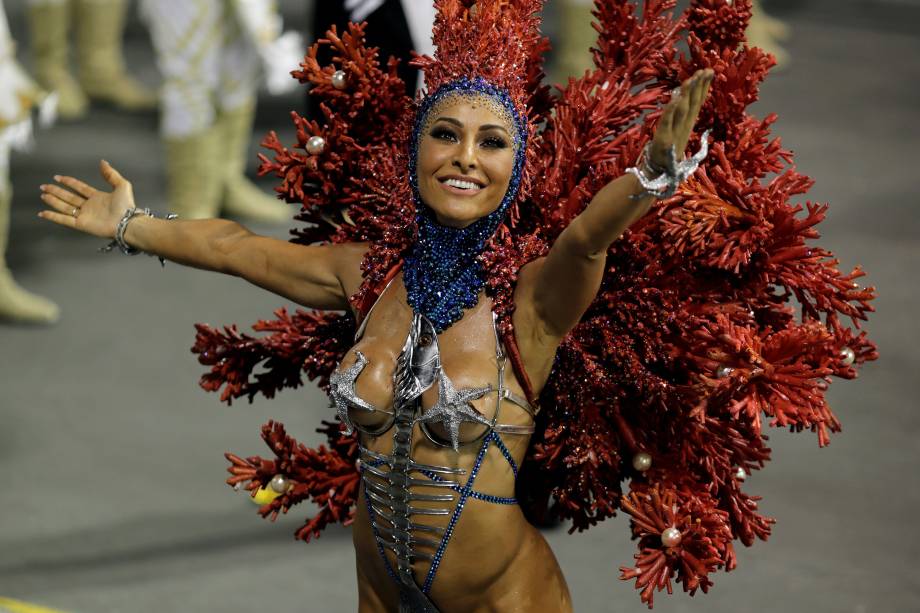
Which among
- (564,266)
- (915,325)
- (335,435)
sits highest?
(564,266)

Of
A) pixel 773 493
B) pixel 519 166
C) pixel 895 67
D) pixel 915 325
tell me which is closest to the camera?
pixel 519 166

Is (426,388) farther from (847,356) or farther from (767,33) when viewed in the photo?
(767,33)

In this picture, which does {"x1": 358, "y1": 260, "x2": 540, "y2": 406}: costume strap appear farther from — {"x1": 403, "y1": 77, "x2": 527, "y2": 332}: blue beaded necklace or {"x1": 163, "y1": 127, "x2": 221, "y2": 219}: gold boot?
{"x1": 163, "y1": 127, "x2": 221, "y2": 219}: gold boot

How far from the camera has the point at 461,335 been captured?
2170 mm

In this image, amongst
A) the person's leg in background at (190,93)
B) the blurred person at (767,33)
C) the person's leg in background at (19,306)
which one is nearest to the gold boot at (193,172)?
the person's leg in background at (190,93)

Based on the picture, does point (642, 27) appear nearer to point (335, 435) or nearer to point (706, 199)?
point (706, 199)

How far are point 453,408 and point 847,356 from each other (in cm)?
68

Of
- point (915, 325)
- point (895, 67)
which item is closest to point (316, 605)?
point (915, 325)

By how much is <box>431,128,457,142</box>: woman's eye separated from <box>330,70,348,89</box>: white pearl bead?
31 centimetres

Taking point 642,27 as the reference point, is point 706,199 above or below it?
below

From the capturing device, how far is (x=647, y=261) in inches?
88.0

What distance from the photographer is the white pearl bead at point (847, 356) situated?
2.22 m

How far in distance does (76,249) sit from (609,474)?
3921mm

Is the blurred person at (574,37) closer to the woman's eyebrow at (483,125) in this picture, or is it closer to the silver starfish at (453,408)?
the woman's eyebrow at (483,125)
